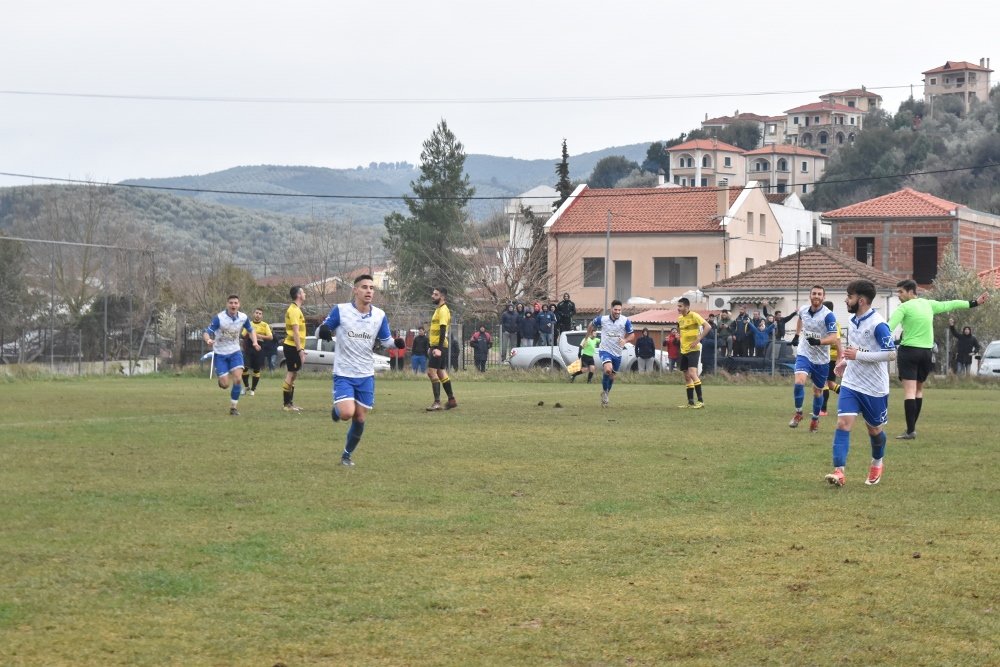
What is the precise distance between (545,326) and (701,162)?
5687 inches

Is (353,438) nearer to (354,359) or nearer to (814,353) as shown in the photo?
(354,359)

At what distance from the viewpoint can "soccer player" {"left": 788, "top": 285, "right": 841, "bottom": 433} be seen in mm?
19562

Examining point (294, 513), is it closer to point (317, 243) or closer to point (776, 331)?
point (776, 331)

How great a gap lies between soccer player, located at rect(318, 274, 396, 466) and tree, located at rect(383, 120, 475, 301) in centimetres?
6881

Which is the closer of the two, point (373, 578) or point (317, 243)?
point (373, 578)

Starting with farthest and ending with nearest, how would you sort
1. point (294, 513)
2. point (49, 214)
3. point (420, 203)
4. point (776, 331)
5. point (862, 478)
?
point (420, 203) → point (49, 214) → point (776, 331) → point (862, 478) → point (294, 513)

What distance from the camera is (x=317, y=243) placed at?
3698 inches

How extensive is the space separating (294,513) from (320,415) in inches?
458

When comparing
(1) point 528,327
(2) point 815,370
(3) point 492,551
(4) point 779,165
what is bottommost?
(3) point 492,551

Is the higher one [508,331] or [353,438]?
[508,331]

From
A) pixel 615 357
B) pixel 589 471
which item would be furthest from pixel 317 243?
pixel 589 471

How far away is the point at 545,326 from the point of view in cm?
4238

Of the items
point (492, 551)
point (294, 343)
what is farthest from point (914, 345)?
point (294, 343)

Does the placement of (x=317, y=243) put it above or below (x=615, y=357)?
above
